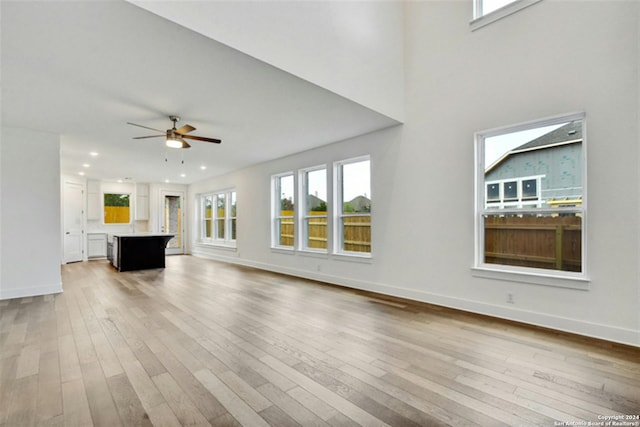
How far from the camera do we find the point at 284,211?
6.80 metres

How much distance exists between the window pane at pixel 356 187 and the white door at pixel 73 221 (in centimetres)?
802

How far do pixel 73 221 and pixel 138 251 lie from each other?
3.13 metres

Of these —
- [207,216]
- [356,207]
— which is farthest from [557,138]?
[207,216]

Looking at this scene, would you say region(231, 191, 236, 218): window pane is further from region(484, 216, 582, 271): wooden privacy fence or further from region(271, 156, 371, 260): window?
region(484, 216, 582, 271): wooden privacy fence

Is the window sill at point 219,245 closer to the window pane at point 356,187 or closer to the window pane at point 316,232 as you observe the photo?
the window pane at point 316,232

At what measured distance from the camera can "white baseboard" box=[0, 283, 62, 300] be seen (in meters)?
4.51

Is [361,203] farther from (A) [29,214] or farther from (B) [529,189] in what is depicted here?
(A) [29,214]

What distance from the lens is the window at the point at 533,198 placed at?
3084mm

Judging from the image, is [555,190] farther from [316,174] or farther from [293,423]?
[316,174]

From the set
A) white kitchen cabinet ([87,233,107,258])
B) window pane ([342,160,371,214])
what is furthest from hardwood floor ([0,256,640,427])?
white kitchen cabinet ([87,233,107,258])

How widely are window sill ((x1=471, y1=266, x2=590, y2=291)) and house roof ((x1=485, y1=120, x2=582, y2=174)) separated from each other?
1341mm

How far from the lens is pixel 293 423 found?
168cm

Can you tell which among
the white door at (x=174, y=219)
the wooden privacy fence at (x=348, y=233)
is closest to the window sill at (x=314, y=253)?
the wooden privacy fence at (x=348, y=233)

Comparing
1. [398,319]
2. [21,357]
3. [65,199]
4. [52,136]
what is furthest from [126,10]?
[65,199]
